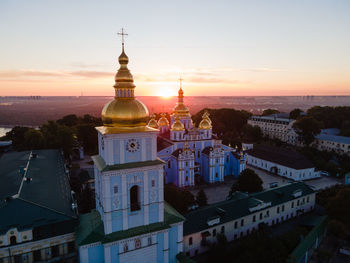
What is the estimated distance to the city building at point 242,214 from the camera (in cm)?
2292

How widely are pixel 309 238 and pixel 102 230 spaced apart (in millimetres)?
17717

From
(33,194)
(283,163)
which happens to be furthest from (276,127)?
(33,194)

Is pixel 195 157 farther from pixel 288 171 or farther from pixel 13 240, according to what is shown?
pixel 13 240

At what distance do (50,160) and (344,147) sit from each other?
192 feet

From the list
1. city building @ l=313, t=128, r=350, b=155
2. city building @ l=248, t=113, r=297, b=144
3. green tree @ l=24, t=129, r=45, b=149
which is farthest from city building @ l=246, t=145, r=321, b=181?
green tree @ l=24, t=129, r=45, b=149

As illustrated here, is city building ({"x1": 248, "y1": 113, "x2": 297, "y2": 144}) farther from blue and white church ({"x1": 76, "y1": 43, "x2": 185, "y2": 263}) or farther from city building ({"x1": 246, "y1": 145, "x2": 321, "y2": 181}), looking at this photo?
blue and white church ({"x1": 76, "y1": 43, "x2": 185, "y2": 263})

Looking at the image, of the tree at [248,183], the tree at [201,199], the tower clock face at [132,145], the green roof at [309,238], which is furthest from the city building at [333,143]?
the tower clock face at [132,145]

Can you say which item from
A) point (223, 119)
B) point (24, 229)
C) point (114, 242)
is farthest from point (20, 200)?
point (223, 119)

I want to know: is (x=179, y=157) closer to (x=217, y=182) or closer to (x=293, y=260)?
(x=217, y=182)

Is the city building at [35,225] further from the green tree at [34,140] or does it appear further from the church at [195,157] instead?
the green tree at [34,140]

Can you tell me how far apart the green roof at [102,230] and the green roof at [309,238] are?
9177 mm

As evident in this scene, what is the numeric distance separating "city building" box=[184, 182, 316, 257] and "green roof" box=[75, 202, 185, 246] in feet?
18.0

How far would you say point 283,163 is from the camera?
45781 mm

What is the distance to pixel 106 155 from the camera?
49.7 ft
